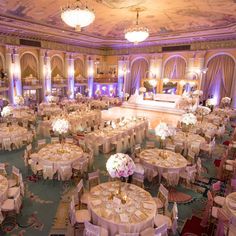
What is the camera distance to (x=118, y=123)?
1180 centimetres

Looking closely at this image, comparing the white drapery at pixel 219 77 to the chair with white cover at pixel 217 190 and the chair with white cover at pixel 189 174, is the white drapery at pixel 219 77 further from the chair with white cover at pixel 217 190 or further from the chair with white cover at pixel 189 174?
the chair with white cover at pixel 217 190

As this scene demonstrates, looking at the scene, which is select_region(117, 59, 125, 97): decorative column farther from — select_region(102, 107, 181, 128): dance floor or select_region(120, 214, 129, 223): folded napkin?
select_region(120, 214, 129, 223): folded napkin

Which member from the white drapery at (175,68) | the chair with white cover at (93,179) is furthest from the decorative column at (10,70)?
the white drapery at (175,68)

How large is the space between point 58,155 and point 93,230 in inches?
146

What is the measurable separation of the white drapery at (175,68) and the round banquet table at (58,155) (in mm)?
16076

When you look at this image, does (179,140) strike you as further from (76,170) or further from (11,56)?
(11,56)

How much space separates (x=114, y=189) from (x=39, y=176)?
3.49 m

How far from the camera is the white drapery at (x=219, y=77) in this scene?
18.3 meters

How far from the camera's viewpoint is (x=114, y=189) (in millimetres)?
5355

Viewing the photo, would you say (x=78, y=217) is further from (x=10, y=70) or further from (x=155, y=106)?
(x=155, y=106)

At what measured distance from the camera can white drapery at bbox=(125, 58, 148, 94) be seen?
23275 mm

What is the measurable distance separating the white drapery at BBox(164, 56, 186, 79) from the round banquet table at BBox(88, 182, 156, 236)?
58.5ft

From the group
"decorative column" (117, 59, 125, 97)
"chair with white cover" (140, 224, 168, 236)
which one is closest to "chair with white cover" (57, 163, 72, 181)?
"chair with white cover" (140, 224, 168, 236)

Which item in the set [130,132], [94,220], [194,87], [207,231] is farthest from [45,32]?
[207,231]
